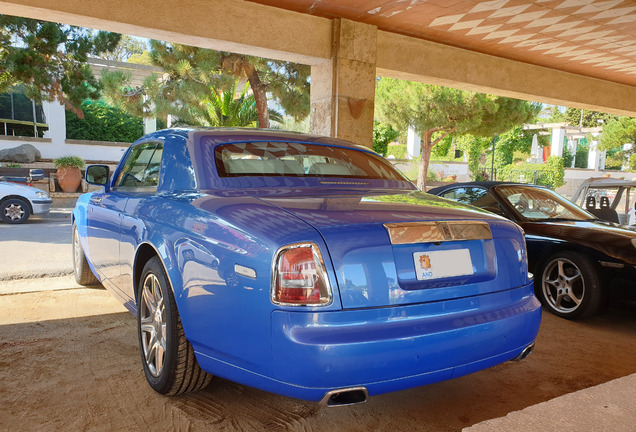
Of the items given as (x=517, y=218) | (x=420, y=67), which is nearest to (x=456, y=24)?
(x=420, y=67)

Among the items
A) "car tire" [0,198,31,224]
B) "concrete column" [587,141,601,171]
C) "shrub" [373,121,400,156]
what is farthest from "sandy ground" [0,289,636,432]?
"concrete column" [587,141,601,171]

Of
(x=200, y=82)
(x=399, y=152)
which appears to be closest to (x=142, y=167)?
(x=200, y=82)

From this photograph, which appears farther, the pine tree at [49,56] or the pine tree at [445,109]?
the pine tree at [445,109]

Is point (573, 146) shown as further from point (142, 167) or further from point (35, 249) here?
point (142, 167)

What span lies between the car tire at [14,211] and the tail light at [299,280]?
11.3 m

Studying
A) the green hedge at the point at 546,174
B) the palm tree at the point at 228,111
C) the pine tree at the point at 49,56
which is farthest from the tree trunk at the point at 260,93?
the green hedge at the point at 546,174

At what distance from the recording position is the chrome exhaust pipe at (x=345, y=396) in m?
1.97

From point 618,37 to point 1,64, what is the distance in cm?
1330

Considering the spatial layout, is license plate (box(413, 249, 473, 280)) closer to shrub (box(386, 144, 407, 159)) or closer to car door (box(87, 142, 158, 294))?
car door (box(87, 142, 158, 294))

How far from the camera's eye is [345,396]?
6.53ft

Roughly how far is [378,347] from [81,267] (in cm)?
401

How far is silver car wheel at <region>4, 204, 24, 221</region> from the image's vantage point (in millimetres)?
11141

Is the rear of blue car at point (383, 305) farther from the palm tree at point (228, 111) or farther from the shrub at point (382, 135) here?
the shrub at point (382, 135)

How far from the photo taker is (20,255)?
22.9ft
